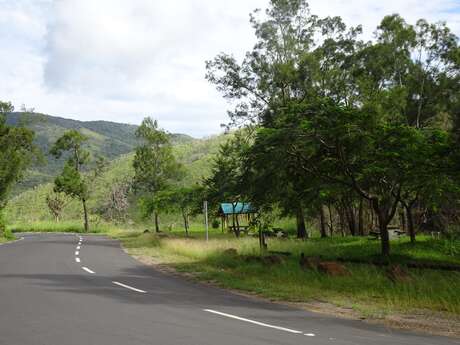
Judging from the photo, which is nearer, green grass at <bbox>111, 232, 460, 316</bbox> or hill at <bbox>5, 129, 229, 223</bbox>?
green grass at <bbox>111, 232, 460, 316</bbox>

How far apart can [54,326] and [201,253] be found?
14.7 meters

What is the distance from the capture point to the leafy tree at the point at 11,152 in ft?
139

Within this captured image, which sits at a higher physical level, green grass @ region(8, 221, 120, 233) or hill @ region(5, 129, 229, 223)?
hill @ region(5, 129, 229, 223)

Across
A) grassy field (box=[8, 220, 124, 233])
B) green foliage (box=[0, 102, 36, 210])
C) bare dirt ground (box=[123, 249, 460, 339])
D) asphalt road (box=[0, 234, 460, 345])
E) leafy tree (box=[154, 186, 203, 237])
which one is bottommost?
bare dirt ground (box=[123, 249, 460, 339])

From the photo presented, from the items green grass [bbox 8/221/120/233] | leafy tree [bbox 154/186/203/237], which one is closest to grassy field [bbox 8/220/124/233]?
green grass [bbox 8/221/120/233]

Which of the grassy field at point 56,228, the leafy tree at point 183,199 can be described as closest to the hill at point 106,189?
the grassy field at point 56,228

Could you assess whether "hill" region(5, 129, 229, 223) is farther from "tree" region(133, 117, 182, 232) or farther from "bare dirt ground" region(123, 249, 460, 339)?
"bare dirt ground" region(123, 249, 460, 339)

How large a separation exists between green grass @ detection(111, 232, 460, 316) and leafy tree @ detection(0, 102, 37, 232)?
23277 mm

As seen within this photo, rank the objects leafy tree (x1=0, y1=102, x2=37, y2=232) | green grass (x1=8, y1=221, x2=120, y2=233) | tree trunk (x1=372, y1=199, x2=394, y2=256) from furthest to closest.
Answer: green grass (x1=8, y1=221, x2=120, y2=233) → leafy tree (x1=0, y1=102, x2=37, y2=232) → tree trunk (x1=372, y1=199, x2=394, y2=256)

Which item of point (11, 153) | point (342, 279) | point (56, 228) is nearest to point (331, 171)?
point (342, 279)

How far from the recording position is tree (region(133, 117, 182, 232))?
51.7 meters

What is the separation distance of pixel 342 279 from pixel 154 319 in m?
6.94

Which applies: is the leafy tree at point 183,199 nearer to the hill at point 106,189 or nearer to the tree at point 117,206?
the hill at point 106,189

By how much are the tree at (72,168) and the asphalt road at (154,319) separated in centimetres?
5284
